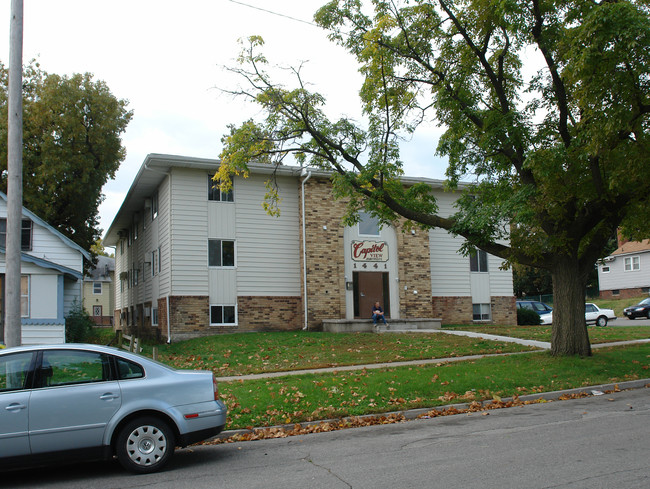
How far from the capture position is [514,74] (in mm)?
15844

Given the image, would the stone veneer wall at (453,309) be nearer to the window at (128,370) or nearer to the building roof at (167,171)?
the building roof at (167,171)

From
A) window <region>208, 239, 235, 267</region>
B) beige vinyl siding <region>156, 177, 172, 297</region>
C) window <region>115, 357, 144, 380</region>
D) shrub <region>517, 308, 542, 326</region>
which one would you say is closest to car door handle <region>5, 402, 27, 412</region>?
window <region>115, 357, 144, 380</region>

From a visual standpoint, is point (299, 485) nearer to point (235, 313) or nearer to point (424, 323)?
point (235, 313)

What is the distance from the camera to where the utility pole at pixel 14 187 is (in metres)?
8.38

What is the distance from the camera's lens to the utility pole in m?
8.38

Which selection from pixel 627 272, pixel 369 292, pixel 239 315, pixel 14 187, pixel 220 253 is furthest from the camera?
pixel 627 272

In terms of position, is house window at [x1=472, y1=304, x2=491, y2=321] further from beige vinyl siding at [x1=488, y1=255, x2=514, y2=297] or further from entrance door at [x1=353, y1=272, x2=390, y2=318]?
entrance door at [x1=353, y1=272, x2=390, y2=318]

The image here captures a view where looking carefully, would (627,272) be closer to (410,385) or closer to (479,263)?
(479,263)

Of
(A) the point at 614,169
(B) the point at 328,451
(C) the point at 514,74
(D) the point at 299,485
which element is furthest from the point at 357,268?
(D) the point at 299,485

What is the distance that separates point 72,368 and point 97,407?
1.80ft

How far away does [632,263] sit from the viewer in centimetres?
5191

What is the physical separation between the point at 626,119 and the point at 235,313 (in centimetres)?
1576

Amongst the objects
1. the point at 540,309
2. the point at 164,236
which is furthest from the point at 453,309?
the point at 164,236

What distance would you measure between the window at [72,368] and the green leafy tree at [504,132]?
361 inches
